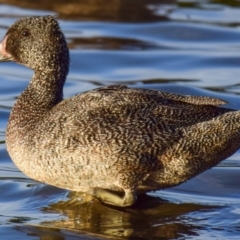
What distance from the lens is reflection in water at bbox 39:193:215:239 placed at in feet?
25.9

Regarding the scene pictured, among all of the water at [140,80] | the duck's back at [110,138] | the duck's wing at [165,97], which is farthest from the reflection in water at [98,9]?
the duck's back at [110,138]

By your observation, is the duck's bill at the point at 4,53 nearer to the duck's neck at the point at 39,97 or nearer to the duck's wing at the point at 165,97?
the duck's neck at the point at 39,97

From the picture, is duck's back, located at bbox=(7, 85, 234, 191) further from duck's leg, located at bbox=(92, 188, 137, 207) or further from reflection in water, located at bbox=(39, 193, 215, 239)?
reflection in water, located at bbox=(39, 193, 215, 239)

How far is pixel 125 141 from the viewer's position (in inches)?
311

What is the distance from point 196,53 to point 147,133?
707 cm

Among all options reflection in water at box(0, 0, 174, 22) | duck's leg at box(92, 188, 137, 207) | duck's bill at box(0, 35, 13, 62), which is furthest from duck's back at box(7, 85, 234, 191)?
reflection in water at box(0, 0, 174, 22)

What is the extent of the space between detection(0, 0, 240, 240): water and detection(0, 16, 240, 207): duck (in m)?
0.36

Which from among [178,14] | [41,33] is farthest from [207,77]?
[41,33]

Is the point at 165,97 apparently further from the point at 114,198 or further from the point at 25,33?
the point at 25,33

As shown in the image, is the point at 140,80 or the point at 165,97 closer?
the point at 165,97

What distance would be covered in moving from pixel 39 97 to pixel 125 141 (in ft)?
3.57

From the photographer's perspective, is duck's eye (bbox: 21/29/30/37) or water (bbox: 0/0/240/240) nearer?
water (bbox: 0/0/240/240)

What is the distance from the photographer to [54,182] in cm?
813

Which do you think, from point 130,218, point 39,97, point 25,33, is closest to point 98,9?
point 25,33
